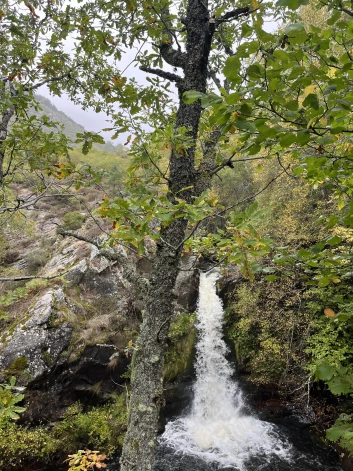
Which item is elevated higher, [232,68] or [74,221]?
[74,221]

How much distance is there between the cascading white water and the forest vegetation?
29.2 inches

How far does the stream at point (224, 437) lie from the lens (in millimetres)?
7277

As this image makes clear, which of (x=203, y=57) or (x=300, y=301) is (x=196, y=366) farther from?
(x=203, y=57)

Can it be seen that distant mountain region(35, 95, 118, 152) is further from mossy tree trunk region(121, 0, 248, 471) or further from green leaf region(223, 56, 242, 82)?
green leaf region(223, 56, 242, 82)

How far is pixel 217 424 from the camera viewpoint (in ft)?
29.1

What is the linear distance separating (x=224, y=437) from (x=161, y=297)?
766 centimetres

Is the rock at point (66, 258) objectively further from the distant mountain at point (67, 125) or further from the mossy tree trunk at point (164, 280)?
the distant mountain at point (67, 125)

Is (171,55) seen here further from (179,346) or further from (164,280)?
(179,346)

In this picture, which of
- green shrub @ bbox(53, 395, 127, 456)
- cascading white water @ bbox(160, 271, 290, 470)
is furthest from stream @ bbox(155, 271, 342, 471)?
green shrub @ bbox(53, 395, 127, 456)

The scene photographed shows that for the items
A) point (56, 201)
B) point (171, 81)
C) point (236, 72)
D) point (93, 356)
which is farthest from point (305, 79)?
point (56, 201)

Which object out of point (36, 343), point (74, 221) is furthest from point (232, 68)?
point (74, 221)

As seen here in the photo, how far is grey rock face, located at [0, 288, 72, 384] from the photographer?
25.9 feet

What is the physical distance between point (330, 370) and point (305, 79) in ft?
5.33

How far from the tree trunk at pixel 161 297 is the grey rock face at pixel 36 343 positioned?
6.65 m
